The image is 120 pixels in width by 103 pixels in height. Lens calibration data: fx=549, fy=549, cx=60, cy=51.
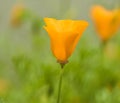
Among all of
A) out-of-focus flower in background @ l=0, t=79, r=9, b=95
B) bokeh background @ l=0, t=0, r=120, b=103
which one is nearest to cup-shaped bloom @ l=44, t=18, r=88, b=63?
bokeh background @ l=0, t=0, r=120, b=103

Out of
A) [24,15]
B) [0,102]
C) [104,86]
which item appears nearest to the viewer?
[0,102]

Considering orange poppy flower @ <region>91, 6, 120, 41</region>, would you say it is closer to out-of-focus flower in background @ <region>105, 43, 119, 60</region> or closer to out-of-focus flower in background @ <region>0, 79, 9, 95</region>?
out-of-focus flower in background @ <region>105, 43, 119, 60</region>

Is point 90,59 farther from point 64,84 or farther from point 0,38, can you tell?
point 0,38

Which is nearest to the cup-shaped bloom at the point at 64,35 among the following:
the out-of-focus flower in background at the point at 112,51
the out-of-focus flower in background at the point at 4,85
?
the out-of-focus flower in background at the point at 4,85

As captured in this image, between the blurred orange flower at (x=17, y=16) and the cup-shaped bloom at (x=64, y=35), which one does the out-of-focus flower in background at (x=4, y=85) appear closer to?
the blurred orange flower at (x=17, y=16)

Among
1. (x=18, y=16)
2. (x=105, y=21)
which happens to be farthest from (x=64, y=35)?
(x=18, y=16)

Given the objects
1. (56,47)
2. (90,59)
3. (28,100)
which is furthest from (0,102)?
(90,59)
